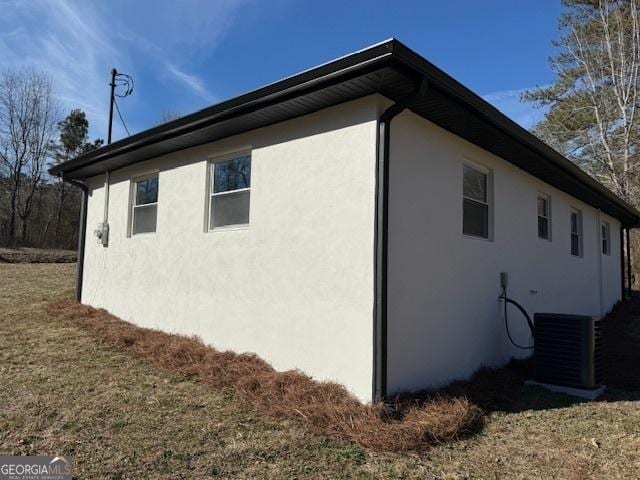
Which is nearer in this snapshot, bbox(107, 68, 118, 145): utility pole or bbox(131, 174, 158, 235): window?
bbox(131, 174, 158, 235): window

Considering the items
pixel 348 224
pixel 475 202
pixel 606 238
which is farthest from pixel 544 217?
pixel 606 238

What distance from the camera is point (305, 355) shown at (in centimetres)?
537

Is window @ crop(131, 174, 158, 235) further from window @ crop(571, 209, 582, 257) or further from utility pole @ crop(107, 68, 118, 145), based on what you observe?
window @ crop(571, 209, 582, 257)

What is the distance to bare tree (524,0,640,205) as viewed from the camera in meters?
19.3

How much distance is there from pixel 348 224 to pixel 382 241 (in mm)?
474

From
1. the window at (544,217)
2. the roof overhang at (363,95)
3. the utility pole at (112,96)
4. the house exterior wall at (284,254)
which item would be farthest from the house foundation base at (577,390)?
the utility pole at (112,96)

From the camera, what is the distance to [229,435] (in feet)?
13.5

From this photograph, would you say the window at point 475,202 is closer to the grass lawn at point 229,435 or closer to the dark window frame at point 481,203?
the dark window frame at point 481,203

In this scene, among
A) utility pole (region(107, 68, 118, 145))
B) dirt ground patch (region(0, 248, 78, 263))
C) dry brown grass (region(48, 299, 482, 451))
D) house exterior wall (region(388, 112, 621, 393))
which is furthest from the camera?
dirt ground patch (region(0, 248, 78, 263))

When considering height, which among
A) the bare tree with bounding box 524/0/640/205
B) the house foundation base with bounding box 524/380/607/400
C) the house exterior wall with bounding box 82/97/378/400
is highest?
the bare tree with bounding box 524/0/640/205

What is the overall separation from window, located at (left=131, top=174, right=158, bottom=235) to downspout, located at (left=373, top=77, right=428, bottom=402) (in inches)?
192

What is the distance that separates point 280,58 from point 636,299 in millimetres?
13575

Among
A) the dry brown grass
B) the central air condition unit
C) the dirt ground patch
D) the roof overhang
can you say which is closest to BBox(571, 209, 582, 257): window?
the roof overhang

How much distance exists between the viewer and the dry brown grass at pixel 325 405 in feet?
13.4
